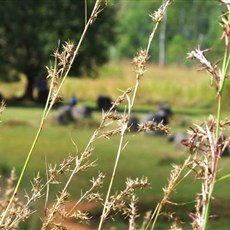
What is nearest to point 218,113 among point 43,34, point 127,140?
point 127,140

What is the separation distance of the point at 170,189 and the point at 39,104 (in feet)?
75.3

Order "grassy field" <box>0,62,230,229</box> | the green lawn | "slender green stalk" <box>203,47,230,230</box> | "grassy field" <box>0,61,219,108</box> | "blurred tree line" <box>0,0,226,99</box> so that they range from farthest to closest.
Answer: "grassy field" <box>0,61,219,108</box>, "blurred tree line" <box>0,0,226,99</box>, the green lawn, "grassy field" <box>0,62,230,229</box>, "slender green stalk" <box>203,47,230,230</box>

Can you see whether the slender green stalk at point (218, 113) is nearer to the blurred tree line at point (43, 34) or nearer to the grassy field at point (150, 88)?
the blurred tree line at point (43, 34)

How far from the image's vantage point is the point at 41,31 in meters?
23.3

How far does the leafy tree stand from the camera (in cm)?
2323

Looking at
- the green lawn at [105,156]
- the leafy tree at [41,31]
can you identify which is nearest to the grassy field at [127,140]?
the green lawn at [105,156]

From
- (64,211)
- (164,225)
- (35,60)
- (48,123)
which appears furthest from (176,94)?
(64,211)

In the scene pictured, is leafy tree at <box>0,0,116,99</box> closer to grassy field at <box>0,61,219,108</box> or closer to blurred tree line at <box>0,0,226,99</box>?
blurred tree line at <box>0,0,226,99</box>

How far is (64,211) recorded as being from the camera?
39.1 inches

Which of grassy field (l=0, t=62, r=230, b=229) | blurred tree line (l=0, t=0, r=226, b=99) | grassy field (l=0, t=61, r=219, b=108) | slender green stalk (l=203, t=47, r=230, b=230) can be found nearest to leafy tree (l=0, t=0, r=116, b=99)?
blurred tree line (l=0, t=0, r=226, b=99)

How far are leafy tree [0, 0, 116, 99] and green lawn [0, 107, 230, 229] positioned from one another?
4815mm

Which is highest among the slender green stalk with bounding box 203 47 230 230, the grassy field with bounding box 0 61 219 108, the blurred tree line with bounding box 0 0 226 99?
the slender green stalk with bounding box 203 47 230 230

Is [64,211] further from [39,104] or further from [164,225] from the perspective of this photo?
[39,104]

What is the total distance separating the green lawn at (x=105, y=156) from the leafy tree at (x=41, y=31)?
4815mm
